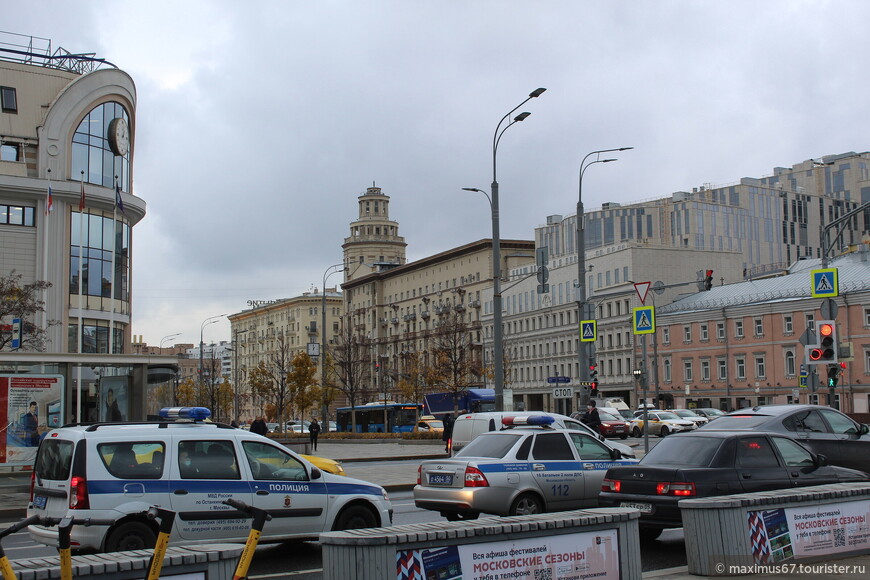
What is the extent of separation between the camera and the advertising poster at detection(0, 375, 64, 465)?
24.2 metres

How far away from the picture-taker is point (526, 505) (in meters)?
14.8

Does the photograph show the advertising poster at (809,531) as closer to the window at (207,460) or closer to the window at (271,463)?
the window at (271,463)

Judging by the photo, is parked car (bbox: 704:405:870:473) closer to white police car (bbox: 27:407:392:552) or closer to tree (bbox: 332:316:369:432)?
white police car (bbox: 27:407:392:552)

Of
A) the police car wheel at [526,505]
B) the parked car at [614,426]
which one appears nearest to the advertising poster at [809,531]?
the police car wheel at [526,505]

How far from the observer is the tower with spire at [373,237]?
6122 inches

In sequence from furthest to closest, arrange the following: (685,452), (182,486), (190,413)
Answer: (190,413)
(685,452)
(182,486)

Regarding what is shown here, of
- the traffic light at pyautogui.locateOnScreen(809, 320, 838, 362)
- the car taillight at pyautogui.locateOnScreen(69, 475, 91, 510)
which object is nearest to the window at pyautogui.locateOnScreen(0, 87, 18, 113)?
the traffic light at pyautogui.locateOnScreen(809, 320, 838, 362)

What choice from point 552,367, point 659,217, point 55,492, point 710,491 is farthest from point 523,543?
point 659,217

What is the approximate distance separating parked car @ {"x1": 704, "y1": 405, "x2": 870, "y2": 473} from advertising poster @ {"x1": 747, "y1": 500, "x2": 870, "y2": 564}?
683 cm

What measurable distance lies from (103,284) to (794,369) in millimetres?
48546

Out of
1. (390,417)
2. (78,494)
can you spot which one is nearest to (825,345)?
(78,494)

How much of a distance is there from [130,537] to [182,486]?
0.86m

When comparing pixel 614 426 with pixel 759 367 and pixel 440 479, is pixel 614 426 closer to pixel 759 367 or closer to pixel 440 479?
pixel 759 367

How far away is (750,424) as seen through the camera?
17.4 meters
